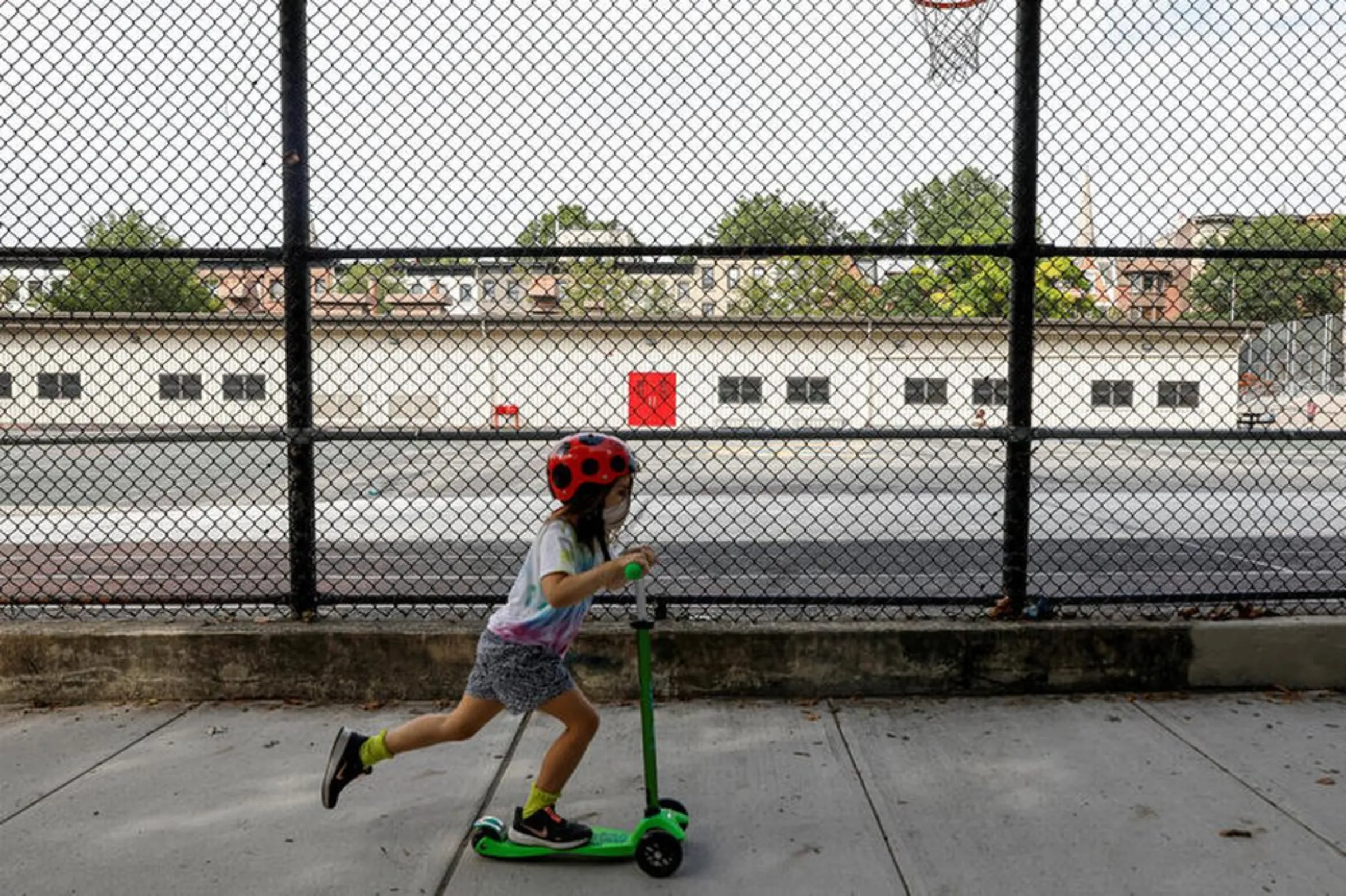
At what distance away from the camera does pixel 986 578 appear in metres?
9.79

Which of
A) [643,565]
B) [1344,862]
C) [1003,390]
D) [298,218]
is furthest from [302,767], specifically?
[1003,390]

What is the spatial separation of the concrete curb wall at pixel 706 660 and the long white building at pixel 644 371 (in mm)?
1034

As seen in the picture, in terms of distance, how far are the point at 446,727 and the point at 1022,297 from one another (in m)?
3.06

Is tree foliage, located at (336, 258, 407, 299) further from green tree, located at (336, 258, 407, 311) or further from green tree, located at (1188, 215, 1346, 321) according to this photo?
green tree, located at (1188, 215, 1346, 321)

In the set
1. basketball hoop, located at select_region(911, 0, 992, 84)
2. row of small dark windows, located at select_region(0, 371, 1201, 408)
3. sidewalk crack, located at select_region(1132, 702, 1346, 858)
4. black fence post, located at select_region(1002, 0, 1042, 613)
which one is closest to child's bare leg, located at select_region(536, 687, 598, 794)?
sidewalk crack, located at select_region(1132, 702, 1346, 858)

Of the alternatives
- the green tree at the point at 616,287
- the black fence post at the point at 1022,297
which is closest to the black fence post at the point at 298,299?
the green tree at the point at 616,287

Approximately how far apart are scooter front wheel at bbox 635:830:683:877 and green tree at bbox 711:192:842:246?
10.6ft

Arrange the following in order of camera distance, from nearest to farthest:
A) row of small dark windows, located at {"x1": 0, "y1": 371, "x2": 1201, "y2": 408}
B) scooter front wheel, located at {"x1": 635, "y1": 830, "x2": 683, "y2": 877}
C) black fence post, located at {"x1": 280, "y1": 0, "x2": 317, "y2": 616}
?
scooter front wheel, located at {"x1": 635, "y1": 830, "x2": 683, "y2": 877}, black fence post, located at {"x1": 280, "y1": 0, "x2": 317, "y2": 616}, row of small dark windows, located at {"x1": 0, "y1": 371, "x2": 1201, "y2": 408}

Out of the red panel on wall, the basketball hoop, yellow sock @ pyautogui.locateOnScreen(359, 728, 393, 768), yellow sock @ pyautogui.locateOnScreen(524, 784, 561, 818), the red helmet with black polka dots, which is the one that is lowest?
yellow sock @ pyautogui.locateOnScreen(524, 784, 561, 818)

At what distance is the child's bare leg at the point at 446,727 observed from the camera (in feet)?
9.64

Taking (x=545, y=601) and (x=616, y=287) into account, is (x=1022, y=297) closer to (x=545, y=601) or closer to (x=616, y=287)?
(x=616, y=287)

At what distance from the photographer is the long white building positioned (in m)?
6.74

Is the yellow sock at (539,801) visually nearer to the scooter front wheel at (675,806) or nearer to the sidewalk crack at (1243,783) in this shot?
the scooter front wheel at (675,806)

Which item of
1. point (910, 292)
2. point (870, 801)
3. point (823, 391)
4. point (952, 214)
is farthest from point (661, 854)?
point (823, 391)
